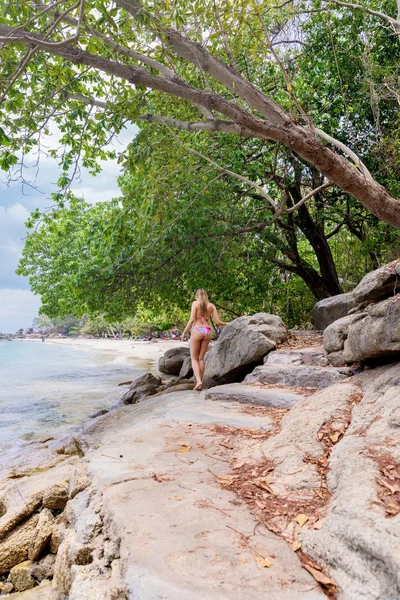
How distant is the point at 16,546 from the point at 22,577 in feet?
1.07

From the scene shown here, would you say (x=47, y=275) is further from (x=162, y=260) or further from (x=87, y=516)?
(x=87, y=516)

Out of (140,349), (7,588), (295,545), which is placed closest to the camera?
(295,545)

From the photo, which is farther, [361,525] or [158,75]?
[158,75]

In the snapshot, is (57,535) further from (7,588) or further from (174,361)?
(174,361)

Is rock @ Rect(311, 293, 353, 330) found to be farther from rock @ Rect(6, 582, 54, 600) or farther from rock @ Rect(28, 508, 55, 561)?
rock @ Rect(6, 582, 54, 600)

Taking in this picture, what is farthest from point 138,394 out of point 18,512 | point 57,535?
point 57,535

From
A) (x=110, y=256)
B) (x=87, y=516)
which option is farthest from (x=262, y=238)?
(x=87, y=516)

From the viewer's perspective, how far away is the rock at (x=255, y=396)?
5.84m

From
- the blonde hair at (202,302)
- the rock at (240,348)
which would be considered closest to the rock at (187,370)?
the rock at (240,348)

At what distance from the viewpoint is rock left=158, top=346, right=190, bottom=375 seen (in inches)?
688

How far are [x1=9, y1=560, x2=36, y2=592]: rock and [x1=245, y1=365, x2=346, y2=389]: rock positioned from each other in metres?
4.70

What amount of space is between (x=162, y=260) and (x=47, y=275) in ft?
24.6

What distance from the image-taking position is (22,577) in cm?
320

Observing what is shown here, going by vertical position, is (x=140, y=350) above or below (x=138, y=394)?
below
